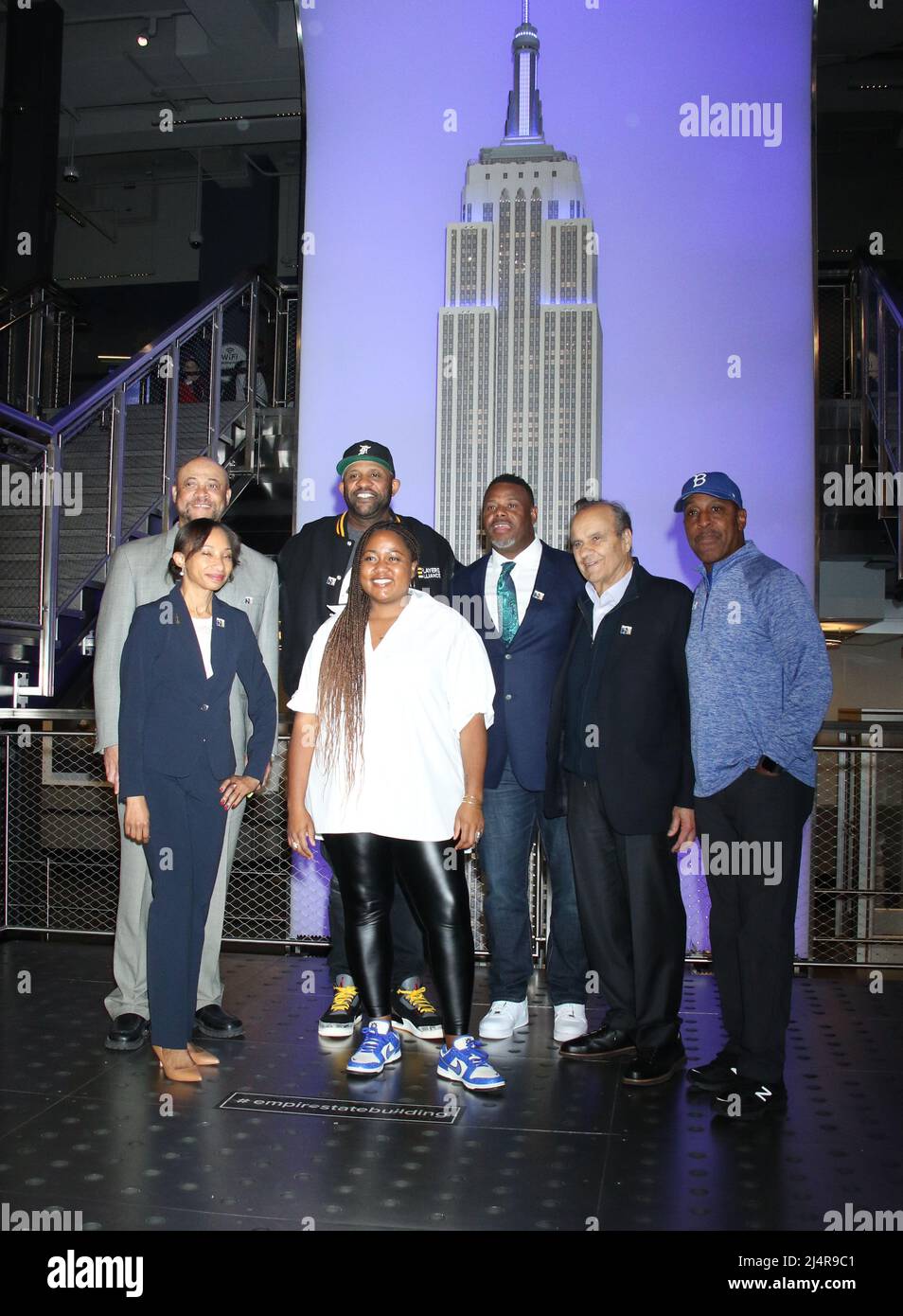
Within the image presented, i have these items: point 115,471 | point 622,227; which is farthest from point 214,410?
point 622,227

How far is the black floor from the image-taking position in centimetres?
233

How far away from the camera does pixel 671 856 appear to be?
3.33m

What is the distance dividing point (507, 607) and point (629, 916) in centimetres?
108

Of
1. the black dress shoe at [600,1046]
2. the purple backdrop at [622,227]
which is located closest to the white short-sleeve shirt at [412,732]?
the black dress shoe at [600,1046]

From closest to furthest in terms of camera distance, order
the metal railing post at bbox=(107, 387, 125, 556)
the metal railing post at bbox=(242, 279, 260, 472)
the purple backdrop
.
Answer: the purple backdrop, the metal railing post at bbox=(107, 387, 125, 556), the metal railing post at bbox=(242, 279, 260, 472)

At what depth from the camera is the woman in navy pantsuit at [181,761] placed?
3148 mm

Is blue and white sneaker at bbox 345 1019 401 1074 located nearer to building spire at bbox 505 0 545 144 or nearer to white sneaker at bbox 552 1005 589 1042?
white sneaker at bbox 552 1005 589 1042

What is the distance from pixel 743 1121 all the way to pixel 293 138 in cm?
1298

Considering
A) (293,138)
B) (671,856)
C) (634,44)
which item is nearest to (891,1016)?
(671,856)

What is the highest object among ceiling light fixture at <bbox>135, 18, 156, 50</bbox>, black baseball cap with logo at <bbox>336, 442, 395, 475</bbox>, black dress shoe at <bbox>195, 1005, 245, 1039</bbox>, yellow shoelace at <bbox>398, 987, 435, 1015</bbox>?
ceiling light fixture at <bbox>135, 18, 156, 50</bbox>

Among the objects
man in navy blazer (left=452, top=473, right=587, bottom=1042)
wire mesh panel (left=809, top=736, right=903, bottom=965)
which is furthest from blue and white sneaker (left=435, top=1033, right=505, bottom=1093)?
wire mesh panel (left=809, top=736, right=903, bottom=965)

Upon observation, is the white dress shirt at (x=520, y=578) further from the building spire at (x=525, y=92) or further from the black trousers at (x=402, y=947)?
the building spire at (x=525, y=92)

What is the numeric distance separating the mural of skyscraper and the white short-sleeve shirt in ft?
6.49
